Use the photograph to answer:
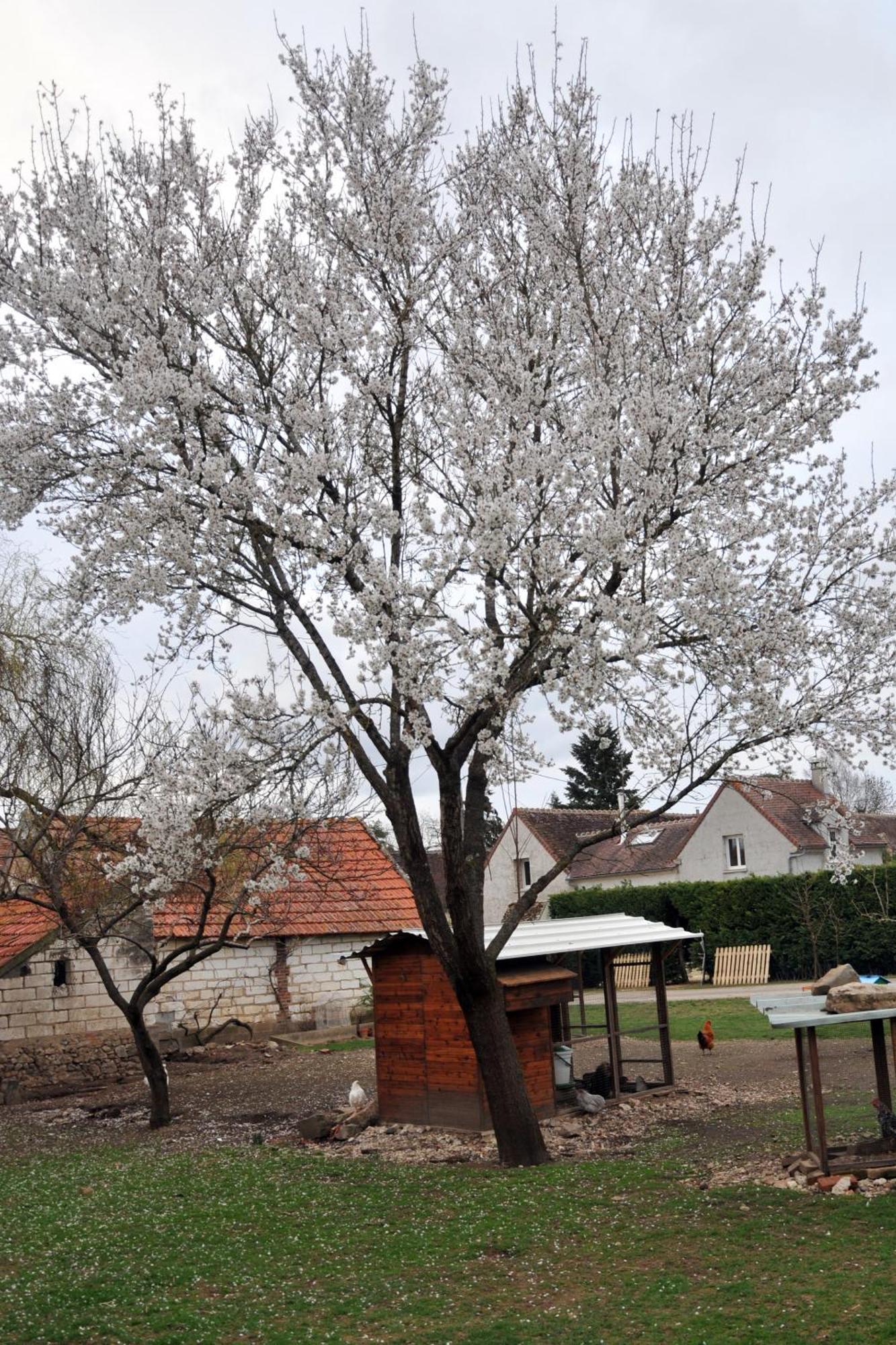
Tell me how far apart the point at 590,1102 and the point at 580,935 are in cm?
193

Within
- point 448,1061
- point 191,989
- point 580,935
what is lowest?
point 448,1061

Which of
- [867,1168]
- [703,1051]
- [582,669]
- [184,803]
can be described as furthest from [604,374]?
[703,1051]

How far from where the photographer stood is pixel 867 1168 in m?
9.46

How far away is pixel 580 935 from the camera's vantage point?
15.2m

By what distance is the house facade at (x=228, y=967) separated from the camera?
65.4ft

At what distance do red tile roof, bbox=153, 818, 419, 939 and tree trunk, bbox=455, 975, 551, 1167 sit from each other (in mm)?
9902

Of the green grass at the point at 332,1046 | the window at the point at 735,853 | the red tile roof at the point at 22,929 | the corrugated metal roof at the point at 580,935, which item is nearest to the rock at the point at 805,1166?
the corrugated metal roof at the point at 580,935

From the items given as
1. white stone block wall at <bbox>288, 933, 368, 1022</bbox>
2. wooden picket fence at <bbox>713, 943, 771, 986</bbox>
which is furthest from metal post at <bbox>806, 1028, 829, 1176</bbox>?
wooden picket fence at <bbox>713, 943, 771, 986</bbox>

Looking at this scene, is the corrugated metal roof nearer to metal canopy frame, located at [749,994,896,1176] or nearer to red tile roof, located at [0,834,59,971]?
metal canopy frame, located at [749,994,896,1176]

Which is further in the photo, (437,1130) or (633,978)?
(633,978)

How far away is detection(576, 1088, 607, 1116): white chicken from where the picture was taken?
14305 mm

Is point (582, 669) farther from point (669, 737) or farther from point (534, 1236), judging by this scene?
point (534, 1236)

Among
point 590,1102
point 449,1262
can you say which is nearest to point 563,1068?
point 590,1102

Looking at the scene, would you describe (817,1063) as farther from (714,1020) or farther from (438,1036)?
(714,1020)
